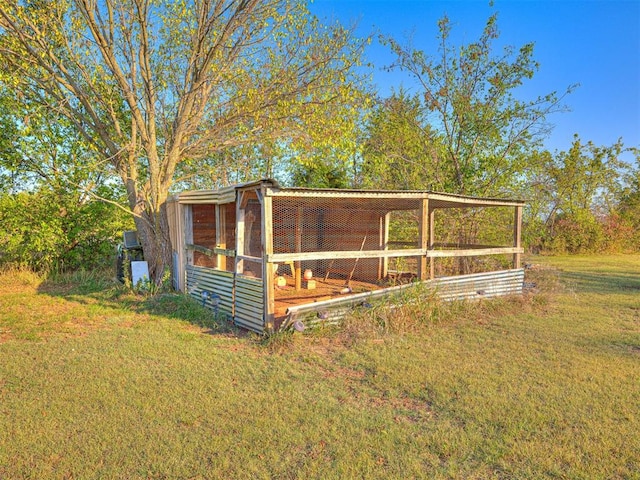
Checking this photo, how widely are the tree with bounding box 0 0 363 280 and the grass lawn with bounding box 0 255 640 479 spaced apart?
3859 millimetres

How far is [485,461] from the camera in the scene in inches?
108

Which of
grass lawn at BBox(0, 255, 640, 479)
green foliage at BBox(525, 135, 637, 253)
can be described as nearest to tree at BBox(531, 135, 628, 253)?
green foliage at BBox(525, 135, 637, 253)

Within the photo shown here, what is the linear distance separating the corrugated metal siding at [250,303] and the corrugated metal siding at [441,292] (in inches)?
17.6

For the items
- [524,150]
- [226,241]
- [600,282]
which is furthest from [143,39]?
[600,282]

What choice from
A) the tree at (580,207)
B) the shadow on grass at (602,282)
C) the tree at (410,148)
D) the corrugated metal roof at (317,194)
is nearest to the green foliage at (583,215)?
the tree at (580,207)

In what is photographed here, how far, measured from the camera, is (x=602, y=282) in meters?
10.9

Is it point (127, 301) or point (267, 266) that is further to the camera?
point (127, 301)

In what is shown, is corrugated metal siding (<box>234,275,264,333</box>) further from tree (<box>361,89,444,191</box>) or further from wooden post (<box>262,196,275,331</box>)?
tree (<box>361,89,444,191</box>)

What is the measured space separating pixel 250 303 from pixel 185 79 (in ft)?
18.0

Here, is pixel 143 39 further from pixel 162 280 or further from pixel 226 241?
pixel 162 280

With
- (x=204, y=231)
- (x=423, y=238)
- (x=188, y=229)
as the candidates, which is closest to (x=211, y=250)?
(x=188, y=229)

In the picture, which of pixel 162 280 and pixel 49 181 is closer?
Answer: pixel 162 280

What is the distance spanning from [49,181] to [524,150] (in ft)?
39.5

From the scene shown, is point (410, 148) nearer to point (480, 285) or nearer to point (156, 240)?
point (480, 285)
